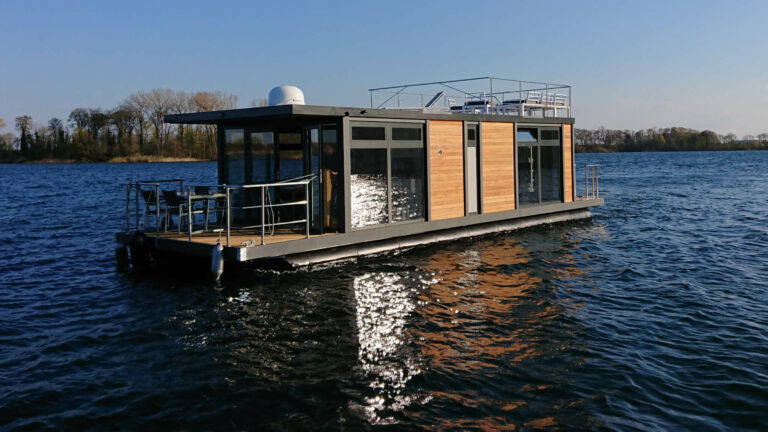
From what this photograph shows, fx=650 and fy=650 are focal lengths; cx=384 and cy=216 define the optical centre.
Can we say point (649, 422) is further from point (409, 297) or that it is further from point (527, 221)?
point (527, 221)

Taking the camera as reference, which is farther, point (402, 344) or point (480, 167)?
point (480, 167)

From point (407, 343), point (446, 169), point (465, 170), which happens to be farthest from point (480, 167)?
point (407, 343)

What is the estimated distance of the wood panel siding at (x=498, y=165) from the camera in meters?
16.6

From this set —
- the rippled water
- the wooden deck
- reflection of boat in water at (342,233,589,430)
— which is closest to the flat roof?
the wooden deck

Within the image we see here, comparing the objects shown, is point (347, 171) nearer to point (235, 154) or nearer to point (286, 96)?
point (286, 96)

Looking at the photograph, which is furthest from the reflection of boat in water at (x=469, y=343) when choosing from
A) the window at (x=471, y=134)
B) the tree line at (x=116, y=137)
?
the tree line at (x=116, y=137)

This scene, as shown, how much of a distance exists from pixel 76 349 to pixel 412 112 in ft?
27.7

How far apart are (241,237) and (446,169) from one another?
5.35m

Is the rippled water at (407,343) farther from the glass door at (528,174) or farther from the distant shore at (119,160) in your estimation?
the distant shore at (119,160)

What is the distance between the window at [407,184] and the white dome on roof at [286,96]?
7.51ft

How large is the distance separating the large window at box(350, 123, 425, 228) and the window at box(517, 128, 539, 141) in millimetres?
4281

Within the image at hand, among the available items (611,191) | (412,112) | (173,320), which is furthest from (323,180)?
(611,191)

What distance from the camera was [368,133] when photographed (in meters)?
13.4

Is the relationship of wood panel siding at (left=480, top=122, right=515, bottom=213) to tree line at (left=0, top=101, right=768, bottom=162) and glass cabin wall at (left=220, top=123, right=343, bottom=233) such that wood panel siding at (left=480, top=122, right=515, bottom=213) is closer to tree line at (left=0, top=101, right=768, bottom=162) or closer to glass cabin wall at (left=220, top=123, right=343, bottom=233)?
glass cabin wall at (left=220, top=123, right=343, bottom=233)
